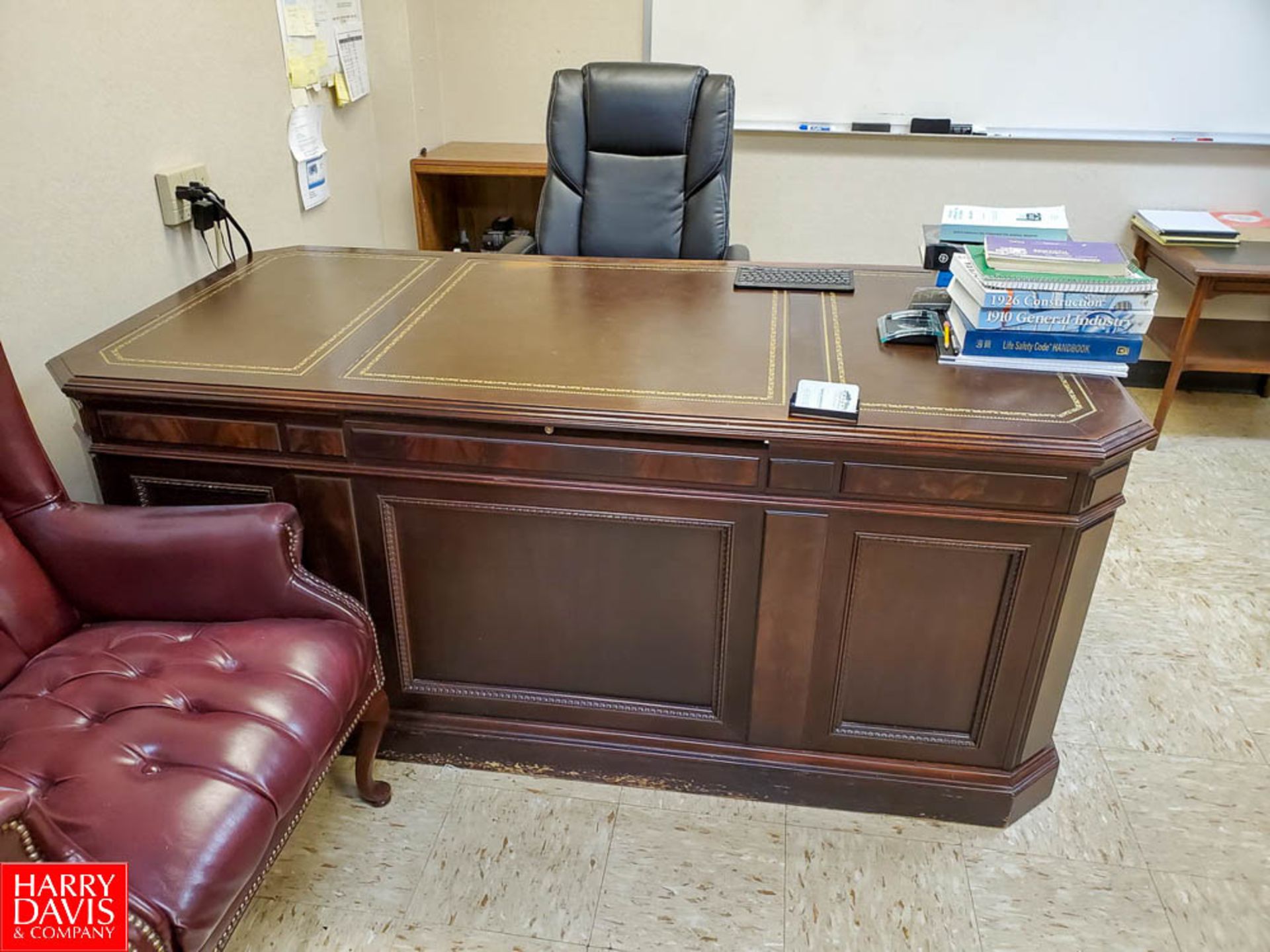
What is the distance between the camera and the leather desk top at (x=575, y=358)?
141cm

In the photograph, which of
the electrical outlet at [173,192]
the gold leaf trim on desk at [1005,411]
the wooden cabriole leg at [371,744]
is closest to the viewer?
the gold leaf trim on desk at [1005,411]

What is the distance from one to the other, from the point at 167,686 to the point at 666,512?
784 mm

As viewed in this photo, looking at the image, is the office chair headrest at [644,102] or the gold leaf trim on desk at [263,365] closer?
the gold leaf trim on desk at [263,365]

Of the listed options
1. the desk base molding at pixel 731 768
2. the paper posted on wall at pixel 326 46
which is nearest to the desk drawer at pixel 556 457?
the desk base molding at pixel 731 768

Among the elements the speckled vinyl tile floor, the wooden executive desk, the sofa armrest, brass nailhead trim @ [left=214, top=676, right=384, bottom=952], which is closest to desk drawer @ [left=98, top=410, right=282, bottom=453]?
the wooden executive desk

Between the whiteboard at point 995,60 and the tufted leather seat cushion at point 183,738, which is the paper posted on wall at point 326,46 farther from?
the tufted leather seat cushion at point 183,738

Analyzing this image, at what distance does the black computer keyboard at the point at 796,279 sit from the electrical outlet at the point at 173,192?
1184 millimetres

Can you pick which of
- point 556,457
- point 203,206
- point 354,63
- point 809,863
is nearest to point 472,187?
point 354,63

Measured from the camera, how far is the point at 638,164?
2.50 meters

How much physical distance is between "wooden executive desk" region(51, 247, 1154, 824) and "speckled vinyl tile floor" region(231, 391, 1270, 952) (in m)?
0.08

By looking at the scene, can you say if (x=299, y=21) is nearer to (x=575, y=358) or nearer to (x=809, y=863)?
(x=575, y=358)

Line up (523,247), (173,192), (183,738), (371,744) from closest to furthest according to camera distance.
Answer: (183,738), (371,744), (173,192), (523,247)

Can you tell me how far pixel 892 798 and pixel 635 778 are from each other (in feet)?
1.57

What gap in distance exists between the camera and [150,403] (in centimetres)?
152
